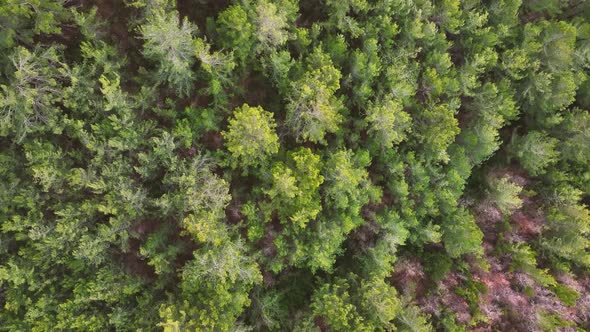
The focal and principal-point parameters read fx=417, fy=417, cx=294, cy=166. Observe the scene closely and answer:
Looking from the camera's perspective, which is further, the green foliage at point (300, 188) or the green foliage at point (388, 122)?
the green foliage at point (388, 122)

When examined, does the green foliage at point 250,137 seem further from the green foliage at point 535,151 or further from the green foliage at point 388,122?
the green foliage at point 535,151

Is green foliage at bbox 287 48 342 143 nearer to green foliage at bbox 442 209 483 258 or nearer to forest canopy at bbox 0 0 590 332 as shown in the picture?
forest canopy at bbox 0 0 590 332

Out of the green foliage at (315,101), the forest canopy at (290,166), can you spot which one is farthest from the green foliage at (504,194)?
the green foliage at (315,101)

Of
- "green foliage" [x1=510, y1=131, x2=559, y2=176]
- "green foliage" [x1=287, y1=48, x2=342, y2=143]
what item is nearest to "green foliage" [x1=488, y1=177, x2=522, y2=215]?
"green foliage" [x1=510, y1=131, x2=559, y2=176]

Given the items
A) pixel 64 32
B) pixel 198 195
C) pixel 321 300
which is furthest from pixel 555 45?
pixel 64 32

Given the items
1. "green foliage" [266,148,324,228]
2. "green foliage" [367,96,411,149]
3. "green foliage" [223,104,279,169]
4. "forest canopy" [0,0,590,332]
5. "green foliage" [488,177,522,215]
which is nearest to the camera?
"forest canopy" [0,0,590,332]

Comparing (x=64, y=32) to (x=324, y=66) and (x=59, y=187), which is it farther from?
(x=324, y=66)

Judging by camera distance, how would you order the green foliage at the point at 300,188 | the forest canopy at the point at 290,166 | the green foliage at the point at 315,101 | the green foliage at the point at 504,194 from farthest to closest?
the green foliage at the point at 504,194, the green foliage at the point at 315,101, the green foliage at the point at 300,188, the forest canopy at the point at 290,166

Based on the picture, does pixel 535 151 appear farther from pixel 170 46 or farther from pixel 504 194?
pixel 170 46
